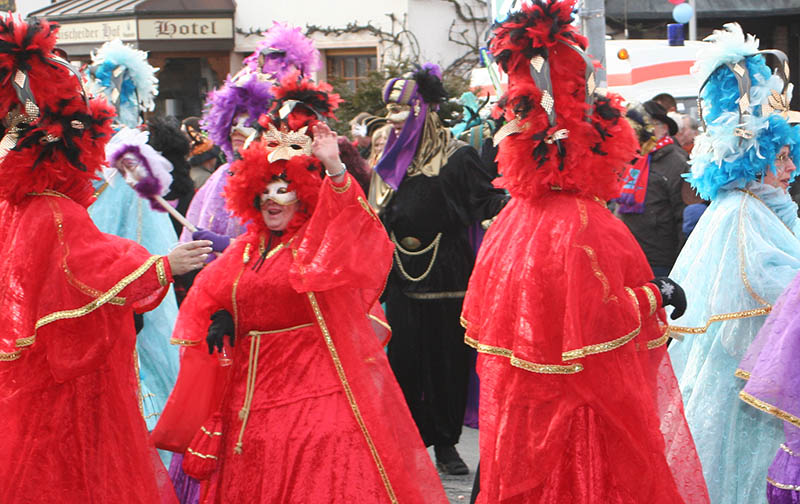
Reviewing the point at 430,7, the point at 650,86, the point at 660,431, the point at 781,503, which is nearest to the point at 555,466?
the point at 660,431

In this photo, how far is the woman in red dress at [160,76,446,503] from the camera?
4.86 metres

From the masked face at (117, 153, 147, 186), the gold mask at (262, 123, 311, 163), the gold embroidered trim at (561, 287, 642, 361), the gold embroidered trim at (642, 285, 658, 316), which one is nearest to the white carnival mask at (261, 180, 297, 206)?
the gold mask at (262, 123, 311, 163)

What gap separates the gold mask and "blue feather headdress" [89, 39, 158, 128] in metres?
2.77

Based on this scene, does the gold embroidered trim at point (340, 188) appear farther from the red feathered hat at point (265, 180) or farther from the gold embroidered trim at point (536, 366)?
the gold embroidered trim at point (536, 366)

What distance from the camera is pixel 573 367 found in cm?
439

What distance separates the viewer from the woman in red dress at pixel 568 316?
14.4ft

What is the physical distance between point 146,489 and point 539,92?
92.4 inches

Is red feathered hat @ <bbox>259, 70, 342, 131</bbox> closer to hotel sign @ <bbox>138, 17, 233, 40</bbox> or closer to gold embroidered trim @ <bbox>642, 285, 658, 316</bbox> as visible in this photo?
gold embroidered trim @ <bbox>642, 285, 658, 316</bbox>

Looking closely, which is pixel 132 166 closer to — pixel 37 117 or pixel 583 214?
pixel 37 117

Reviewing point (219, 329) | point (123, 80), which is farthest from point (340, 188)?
point (123, 80)

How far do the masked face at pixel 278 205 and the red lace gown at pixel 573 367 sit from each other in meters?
1.02

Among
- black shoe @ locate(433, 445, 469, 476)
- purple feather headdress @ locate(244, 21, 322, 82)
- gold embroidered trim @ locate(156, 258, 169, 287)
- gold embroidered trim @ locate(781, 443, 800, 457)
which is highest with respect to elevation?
purple feather headdress @ locate(244, 21, 322, 82)

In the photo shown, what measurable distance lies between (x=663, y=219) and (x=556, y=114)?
411cm

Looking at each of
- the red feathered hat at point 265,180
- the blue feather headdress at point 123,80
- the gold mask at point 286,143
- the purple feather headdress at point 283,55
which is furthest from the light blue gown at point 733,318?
the blue feather headdress at point 123,80
